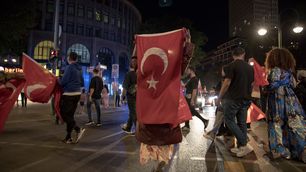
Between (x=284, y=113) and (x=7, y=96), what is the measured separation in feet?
17.3

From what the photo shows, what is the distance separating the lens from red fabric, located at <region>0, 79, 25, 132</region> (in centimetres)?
532

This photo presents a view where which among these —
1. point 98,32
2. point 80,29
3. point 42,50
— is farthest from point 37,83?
point 98,32

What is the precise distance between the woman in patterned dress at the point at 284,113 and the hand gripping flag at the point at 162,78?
2454 mm

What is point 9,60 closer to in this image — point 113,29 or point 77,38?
point 77,38

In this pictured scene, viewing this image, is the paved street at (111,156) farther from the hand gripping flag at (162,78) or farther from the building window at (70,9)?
the building window at (70,9)

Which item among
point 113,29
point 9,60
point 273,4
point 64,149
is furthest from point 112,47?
point 64,149

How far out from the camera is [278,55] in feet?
18.1

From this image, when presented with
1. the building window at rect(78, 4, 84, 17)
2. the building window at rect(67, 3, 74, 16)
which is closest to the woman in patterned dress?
the building window at rect(67, 3, 74, 16)

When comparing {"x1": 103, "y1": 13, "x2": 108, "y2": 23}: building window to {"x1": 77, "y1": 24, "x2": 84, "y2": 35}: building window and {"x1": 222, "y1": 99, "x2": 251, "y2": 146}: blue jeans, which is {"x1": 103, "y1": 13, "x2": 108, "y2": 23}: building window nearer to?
{"x1": 77, "y1": 24, "x2": 84, "y2": 35}: building window

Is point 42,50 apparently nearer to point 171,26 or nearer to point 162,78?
point 171,26

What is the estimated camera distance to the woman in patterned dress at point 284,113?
5254 mm

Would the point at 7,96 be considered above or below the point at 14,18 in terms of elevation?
below

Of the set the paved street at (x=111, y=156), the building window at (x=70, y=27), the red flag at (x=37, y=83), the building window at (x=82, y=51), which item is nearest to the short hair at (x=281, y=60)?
the paved street at (x=111, y=156)

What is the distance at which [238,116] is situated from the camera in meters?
5.89
